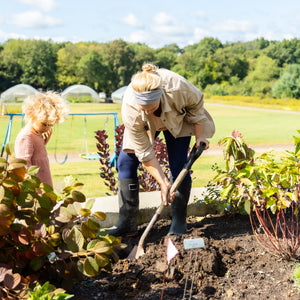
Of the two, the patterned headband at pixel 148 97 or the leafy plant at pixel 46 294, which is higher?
the patterned headband at pixel 148 97

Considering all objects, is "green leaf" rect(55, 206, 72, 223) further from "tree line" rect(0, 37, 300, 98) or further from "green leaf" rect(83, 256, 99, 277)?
"tree line" rect(0, 37, 300, 98)

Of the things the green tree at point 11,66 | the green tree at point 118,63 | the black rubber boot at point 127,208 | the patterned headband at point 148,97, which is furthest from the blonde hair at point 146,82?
the green tree at point 11,66

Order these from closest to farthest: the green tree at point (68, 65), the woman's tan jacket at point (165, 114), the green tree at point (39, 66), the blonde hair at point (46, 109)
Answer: the woman's tan jacket at point (165, 114) → the blonde hair at point (46, 109) → the green tree at point (39, 66) → the green tree at point (68, 65)

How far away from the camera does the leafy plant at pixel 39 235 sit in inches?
68.7

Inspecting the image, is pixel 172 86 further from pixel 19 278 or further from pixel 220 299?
pixel 19 278

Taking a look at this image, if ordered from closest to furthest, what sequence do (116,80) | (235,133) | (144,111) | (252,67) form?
(144,111), (235,133), (252,67), (116,80)

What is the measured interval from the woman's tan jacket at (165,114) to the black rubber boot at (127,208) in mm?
324

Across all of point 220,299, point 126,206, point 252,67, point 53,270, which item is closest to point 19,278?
point 53,270

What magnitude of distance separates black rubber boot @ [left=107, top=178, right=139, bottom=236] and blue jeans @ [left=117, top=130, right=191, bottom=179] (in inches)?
2.5

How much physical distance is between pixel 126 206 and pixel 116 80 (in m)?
65.6

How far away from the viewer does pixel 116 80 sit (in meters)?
67.2

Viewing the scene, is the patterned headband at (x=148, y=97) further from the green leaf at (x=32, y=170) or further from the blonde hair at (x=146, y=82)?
the green leaf at (x=32, y=170)

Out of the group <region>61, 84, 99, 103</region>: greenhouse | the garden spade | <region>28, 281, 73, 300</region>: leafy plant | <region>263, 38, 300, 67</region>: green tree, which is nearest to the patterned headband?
the garden spade

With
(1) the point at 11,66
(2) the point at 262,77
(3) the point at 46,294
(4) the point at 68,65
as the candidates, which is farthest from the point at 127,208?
(4) the point at 68,65
